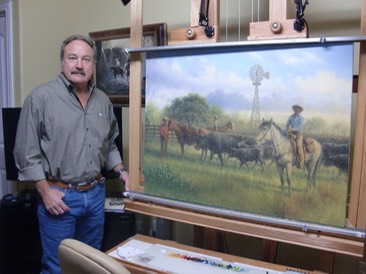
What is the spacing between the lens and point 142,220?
2.33 metres

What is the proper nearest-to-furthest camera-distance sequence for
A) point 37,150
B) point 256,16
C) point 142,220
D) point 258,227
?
point 258,227, point 37,150, point 256,16, point 142,220

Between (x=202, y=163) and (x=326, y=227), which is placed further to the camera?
(x=202, y=163)

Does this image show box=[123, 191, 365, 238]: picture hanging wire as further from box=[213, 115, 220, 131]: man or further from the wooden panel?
box=[213, 115, 220, 131]: man

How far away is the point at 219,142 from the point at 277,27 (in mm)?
457

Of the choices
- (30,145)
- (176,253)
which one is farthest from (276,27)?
(30,145)

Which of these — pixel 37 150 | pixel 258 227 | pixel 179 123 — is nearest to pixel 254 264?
pixel 258 227

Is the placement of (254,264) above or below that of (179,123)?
below

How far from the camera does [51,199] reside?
64.3 inches

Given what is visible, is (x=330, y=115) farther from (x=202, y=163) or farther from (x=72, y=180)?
(x=72, y=180)

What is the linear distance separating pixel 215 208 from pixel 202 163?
0.59 ft

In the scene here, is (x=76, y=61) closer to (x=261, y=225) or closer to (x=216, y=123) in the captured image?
(x=216, y=123)

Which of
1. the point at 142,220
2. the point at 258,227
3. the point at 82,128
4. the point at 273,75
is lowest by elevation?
the point at 142,220

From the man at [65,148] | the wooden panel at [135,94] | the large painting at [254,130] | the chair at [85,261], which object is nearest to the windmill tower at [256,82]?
the large painting at [254,130]

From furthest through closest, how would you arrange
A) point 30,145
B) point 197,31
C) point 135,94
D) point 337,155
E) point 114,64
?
point 114,64 → point 30,145 → point 135,94 → point 197,31 → point 337,155
